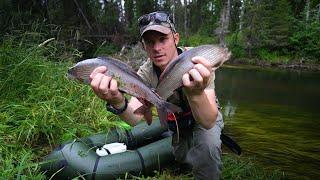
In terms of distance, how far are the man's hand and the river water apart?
3.79 meters

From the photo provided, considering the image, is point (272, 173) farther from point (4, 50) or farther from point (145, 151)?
point (4, 50)

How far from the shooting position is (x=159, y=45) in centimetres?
356

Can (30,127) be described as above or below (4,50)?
below

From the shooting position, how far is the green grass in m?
4.80

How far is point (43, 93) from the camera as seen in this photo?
5828 millimetres

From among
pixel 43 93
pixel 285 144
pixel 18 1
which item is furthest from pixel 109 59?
pixel 18 1

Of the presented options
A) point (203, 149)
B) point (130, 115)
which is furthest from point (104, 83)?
point (203, 149)

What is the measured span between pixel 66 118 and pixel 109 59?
2700mm

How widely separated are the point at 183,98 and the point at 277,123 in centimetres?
630

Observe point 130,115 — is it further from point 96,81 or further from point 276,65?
point 276,65

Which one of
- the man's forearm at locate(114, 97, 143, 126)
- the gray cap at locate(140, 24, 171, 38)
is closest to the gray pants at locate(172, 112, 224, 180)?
the man's forearm at locate(114, 97, 143, 126)

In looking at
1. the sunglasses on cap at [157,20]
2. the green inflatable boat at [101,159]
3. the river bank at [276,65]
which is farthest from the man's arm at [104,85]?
the river bank at [276,65]

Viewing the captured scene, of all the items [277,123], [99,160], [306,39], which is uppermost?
[99,160]

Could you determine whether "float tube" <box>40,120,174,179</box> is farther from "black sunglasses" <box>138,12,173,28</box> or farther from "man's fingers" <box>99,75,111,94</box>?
"black sunglasses" <box>138,12,173,28</box>
